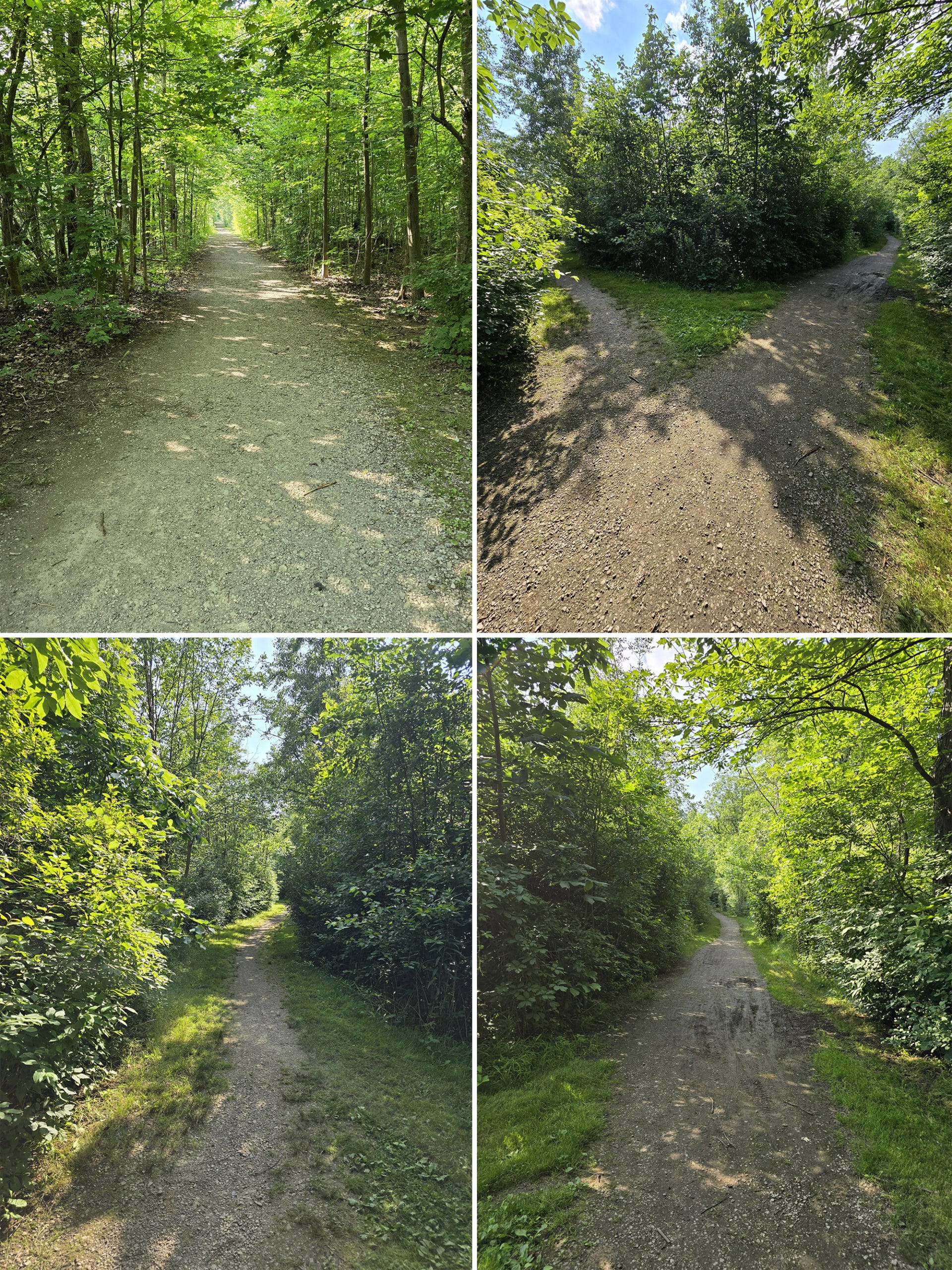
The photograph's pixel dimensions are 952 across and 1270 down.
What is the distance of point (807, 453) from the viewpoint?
5.71 meters

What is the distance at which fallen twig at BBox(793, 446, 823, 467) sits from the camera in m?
5.62

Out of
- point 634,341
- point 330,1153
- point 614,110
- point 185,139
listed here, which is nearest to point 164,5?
point 185,139

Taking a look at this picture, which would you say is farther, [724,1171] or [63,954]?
[63,954]

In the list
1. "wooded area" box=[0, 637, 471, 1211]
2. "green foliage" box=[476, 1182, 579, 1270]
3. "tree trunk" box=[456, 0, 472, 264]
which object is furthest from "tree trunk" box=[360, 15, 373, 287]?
"green foliage" box=[476, 1182, 579, 1270]

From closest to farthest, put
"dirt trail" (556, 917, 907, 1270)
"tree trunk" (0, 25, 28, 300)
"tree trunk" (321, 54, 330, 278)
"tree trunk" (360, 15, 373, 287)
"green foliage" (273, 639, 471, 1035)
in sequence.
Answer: "dirt trail" (556, 917, 907, 1270) → "green foliage" (273, 639, 471, 1035) → "tree trunk" (0, 25, 28, 300) → "tree trunk" (360, 15, 373, 287) → "tree trunk" (321, 54, 330, 278)

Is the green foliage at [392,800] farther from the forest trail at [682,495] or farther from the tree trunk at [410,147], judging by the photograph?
the tree trunk at [410,147]

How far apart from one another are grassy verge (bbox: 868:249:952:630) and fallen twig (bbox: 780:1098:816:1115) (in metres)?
3.68

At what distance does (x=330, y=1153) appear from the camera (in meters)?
4.46

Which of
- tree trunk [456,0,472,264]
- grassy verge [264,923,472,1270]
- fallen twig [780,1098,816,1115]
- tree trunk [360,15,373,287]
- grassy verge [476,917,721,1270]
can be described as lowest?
grassy verge [264,923,472,1270]

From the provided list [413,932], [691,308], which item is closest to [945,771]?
[413,932]

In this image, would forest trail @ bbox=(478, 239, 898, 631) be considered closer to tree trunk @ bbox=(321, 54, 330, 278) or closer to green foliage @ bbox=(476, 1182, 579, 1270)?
green foliage @ bbox=(476, 1182, 579, 1270)

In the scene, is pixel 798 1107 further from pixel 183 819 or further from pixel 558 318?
pixel 558 318

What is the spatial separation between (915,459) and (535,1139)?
643cm

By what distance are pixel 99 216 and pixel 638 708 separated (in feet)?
29.6
